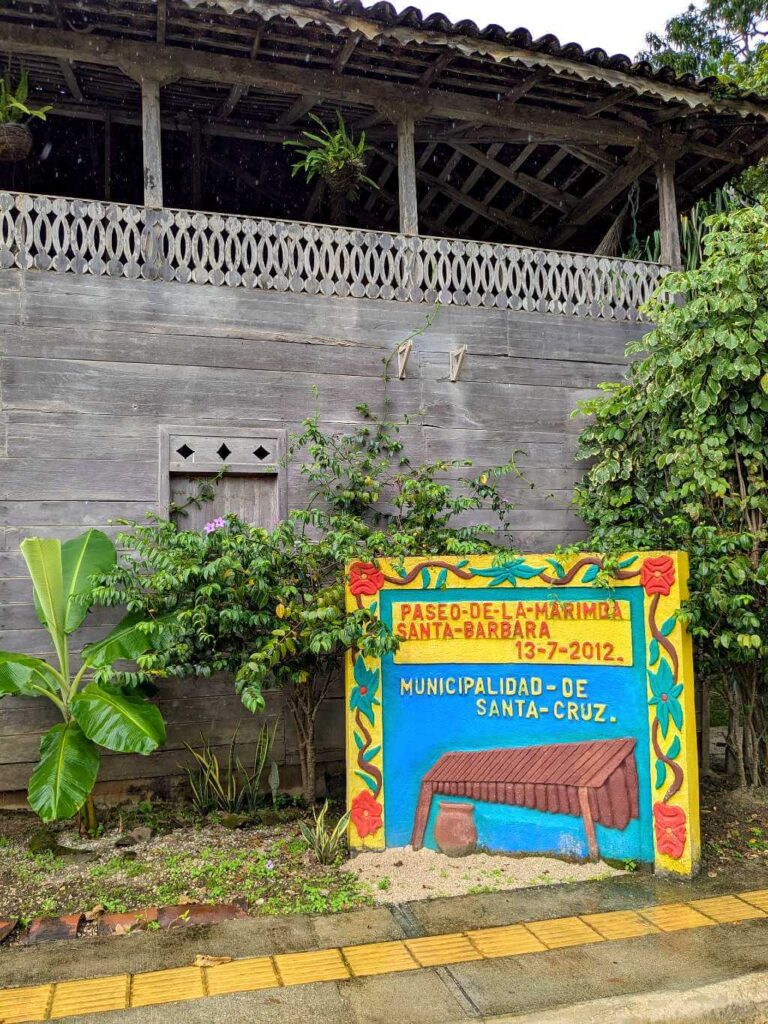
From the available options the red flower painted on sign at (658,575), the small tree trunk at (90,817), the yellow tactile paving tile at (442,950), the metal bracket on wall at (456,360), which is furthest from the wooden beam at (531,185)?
the yellow tactile paving tile at (442,950)

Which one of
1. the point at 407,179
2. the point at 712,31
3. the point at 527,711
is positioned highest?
the point at 712,31

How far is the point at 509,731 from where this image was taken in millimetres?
5414

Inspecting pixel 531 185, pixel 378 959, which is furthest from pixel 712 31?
pixel 378 959

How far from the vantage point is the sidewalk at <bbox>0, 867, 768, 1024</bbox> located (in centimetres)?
369

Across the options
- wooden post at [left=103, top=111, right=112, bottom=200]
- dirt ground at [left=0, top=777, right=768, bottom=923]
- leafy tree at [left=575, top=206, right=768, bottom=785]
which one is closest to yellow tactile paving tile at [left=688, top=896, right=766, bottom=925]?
dirt ground at [left=0, top=777, right=768, bottom=923]

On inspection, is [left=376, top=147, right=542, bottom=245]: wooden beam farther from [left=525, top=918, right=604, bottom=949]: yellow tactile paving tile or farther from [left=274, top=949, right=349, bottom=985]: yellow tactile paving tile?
[left=274, top=949, right=349, bottom=985]: yellow tactile paving tile

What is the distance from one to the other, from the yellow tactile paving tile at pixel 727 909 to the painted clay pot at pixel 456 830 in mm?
1338

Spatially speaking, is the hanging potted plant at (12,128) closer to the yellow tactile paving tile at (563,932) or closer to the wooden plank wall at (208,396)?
the wooden plank wall at (208,396)

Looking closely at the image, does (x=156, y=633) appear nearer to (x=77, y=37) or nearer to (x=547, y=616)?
(x=547, y=616)

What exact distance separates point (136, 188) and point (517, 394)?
5.85m

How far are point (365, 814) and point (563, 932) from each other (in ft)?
4.89

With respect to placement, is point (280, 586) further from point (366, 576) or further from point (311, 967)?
point (311, 967)

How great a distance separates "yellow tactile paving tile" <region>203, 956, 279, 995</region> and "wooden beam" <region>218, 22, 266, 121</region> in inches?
259

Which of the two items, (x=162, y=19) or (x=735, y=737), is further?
(x=735, y=737)
